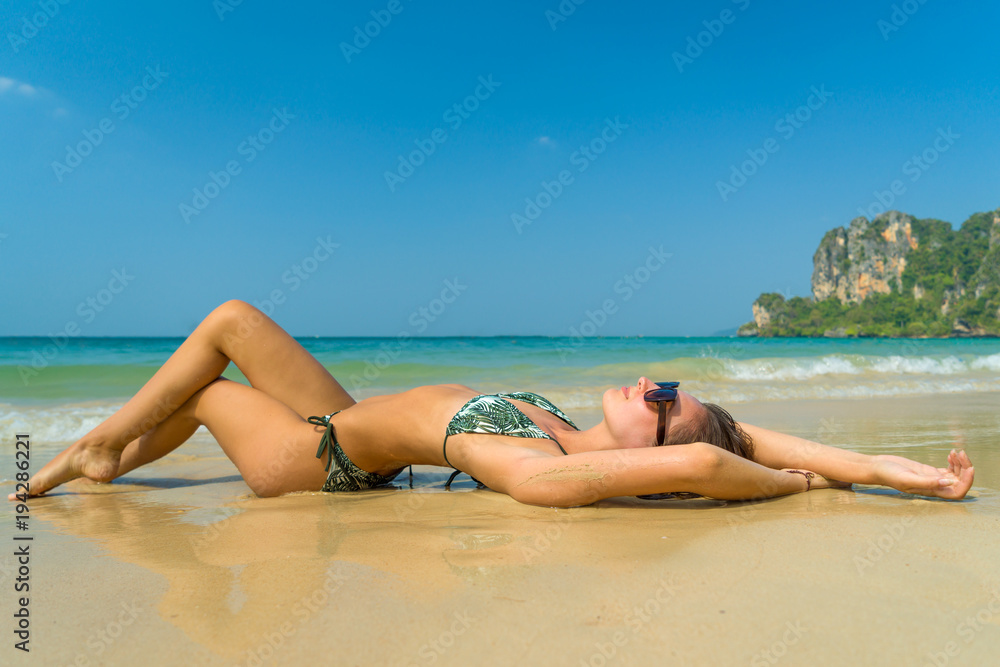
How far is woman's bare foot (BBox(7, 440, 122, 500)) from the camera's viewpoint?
11.4 ft

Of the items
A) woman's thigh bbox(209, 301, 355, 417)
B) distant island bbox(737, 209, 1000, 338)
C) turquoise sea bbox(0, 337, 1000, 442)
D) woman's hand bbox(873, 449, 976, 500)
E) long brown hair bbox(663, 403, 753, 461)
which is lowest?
turquoise sea bbox(0, 337, 1000, 442)

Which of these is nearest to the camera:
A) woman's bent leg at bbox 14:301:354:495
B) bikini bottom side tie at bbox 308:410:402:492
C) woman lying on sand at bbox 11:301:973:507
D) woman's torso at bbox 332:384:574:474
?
woman lying on sand at bbox 11:301:973:507

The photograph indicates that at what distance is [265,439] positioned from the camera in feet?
10.8

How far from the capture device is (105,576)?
198 centimetres

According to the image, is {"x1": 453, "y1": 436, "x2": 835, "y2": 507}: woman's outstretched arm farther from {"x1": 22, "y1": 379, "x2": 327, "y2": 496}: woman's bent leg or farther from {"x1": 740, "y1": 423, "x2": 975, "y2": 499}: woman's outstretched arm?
{"x1": 22, "y1": 379, "x2": 327, "y2": 496}: woman's bent leg

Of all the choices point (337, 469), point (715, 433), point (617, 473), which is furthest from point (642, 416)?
point (337, 469)

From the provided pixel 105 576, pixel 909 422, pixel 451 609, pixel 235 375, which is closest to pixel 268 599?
pixel 451 609

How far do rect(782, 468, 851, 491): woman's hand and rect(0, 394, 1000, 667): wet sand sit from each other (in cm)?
8

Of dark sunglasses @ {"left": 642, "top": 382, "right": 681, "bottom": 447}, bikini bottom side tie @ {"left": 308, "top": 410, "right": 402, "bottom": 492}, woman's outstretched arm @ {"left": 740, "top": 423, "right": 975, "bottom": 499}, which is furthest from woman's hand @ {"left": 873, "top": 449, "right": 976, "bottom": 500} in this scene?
bikini bottom side tie @ {"left": 308, "top": 410, "right": 402, "bottom": 492}

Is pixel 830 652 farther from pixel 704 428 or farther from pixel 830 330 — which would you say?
pixel 830 330

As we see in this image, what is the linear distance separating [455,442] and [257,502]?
1.25 meters

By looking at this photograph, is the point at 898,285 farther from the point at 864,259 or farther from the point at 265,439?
the point at 265,439

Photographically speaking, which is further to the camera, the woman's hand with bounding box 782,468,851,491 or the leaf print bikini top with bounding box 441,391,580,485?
the woman's hand with bounding box 782,468,851,491

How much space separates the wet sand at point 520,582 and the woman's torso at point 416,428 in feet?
0.89
